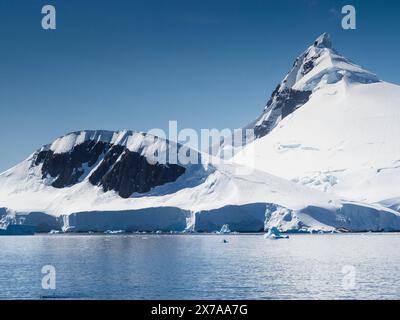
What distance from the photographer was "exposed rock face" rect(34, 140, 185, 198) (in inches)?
6333

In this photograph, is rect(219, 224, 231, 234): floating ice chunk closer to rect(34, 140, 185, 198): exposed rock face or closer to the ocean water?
rect(34, 140, 185, 198): exposed rock face

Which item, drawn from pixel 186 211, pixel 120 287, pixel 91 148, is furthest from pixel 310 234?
pixel 120 287

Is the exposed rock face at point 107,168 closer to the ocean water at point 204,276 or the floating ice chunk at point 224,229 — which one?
the floating ice chunk at point 224,229

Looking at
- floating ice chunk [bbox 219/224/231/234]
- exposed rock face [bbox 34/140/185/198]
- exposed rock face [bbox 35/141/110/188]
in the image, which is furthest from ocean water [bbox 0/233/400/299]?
exposed rock face [bbox 35/141/110/188]

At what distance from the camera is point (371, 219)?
13912 cm

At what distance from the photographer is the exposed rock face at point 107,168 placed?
528 feet

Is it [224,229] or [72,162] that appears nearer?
[224,229]

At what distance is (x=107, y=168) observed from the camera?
172 metres

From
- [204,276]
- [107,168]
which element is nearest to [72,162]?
[107,168]

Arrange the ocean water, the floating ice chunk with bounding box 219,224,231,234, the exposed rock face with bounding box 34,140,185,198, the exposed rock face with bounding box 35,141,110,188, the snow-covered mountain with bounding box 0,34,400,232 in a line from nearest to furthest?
1. the ocean water
2. the floating ice chunk with bounding box 219,224,231,234
3. the snow-covered mountain with bounding box 0,34,400,232
4. the exposed rock face with bounding box 34,140,185,198
5. the exposed rock face with bounding box 35,141,110,188

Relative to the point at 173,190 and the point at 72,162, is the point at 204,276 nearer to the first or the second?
the point at 173,190

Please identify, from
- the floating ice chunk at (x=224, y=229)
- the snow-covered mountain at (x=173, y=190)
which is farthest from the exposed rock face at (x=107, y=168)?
the floating ice chunk at (x=224, y=229)
